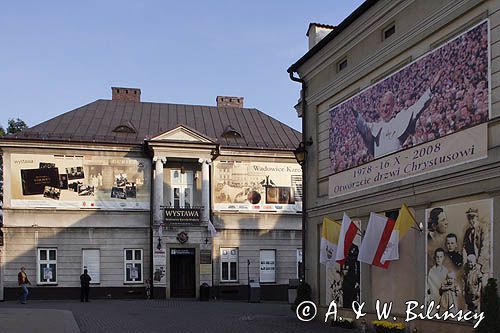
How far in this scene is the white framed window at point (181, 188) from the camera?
1451 inches

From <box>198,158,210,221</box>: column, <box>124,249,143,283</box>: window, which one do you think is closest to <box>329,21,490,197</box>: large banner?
<box>198,158,210,221</box>: column

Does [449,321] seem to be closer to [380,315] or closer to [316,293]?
[380,315]

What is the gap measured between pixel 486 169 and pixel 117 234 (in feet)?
85.6

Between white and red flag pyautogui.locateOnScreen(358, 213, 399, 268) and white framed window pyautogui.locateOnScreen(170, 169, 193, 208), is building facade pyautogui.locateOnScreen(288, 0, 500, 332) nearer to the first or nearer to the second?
white and red flag pyautogui.locateOnScreen(358, 213, 399, 268)

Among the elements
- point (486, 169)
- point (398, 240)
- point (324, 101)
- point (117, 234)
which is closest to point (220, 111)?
→ point (117, 234)

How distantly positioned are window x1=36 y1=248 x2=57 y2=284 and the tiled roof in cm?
601

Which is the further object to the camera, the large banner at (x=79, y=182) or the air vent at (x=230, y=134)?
the air vent at (x=230, y=134)

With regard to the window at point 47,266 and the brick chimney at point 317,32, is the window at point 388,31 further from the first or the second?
the window at point 47,266

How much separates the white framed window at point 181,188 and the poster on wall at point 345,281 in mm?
17507

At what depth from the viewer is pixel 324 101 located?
21.1m

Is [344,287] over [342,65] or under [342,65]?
under

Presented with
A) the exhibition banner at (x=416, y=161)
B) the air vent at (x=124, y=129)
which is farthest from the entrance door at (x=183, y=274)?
the exhibition banner at (x=416, y=161)

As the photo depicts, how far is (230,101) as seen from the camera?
4519cm

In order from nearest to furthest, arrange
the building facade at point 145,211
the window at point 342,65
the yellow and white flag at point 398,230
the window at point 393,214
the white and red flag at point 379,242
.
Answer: the yellow and white flag at point 398,230
the white and red flag at point 379,242
the window at point 393,214
the window at point 342,65
the building facade at point 145,211
